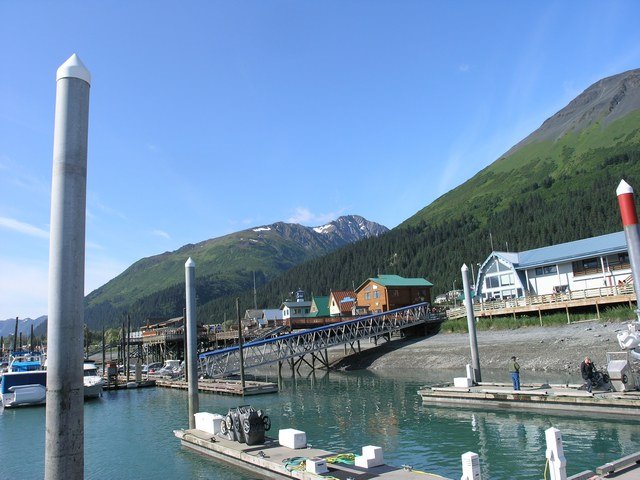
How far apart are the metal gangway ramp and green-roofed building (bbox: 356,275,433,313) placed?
11.0 metres

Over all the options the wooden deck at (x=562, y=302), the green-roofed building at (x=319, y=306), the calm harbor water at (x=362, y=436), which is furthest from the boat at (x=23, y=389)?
the green-roofed building at (x=319, y=306)

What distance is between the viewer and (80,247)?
7.60 meters

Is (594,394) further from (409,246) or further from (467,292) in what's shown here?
(409,246)

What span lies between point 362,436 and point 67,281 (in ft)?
67.2

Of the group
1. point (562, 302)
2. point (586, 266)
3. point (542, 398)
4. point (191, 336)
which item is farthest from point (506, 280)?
point (191, 336)

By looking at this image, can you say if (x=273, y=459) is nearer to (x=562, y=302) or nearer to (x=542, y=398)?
(x=542, y=398)

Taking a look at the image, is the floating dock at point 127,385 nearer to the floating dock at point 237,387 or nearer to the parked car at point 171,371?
the parked car at point 171,371

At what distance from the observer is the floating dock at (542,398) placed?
2384 centimetres

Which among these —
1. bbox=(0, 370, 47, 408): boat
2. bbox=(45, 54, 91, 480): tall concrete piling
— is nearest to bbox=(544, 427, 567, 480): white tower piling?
bbox=(45, 54, 91, 480): tall concrete piling

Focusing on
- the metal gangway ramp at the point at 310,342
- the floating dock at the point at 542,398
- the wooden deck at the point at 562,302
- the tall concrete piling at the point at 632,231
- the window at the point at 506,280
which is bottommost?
the floating dock at the point at 542,398

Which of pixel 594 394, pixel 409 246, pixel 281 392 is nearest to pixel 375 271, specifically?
pixel 409 246

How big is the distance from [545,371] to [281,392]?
23.9 metres

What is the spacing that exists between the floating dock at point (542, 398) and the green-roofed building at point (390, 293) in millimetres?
49046

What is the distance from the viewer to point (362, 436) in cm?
2470
